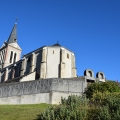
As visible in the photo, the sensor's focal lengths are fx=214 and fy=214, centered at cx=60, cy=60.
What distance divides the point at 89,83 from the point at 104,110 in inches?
604

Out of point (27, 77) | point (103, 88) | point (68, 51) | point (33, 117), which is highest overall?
point (68, 51)

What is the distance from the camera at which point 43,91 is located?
27.3 m

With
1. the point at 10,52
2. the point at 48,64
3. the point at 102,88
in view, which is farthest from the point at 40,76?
the point at 10,52

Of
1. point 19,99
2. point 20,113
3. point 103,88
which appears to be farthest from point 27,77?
point 20,113

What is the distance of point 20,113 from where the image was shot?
1655 centimetres

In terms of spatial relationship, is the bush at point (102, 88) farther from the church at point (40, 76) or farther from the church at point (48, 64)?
the church at point (48, 64)

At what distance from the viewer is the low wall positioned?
2673 cm

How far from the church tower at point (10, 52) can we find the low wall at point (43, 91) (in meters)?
44.8

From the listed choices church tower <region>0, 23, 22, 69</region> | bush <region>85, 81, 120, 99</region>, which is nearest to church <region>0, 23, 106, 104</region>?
church tower <region>0, 23, 22, 69</region>

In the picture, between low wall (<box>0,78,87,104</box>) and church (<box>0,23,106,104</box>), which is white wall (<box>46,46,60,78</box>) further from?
low wall (<box>0,78,87,104</box>)

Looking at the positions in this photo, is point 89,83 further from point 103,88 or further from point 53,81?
point 53,81

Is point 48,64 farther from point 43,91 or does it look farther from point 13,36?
point 13,36

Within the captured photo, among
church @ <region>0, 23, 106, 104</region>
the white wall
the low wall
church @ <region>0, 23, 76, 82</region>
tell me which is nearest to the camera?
the low wall

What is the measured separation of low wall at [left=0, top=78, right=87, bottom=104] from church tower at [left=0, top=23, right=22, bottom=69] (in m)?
44.8
